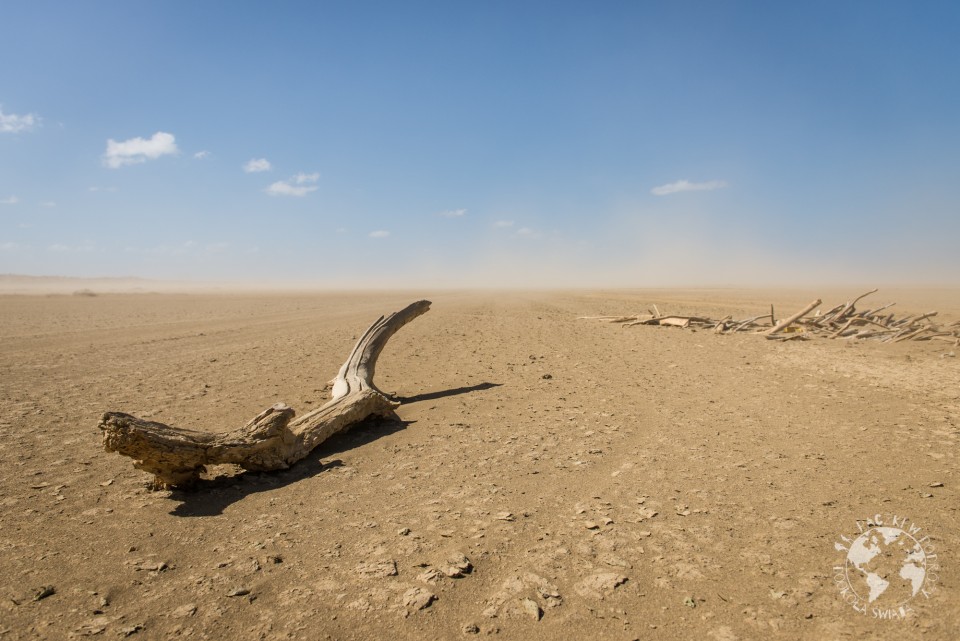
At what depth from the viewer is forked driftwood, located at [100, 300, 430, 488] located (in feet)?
13.1

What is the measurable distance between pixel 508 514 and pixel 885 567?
2330 millimetres

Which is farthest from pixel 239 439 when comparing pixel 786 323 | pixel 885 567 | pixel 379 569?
pixel 786 323

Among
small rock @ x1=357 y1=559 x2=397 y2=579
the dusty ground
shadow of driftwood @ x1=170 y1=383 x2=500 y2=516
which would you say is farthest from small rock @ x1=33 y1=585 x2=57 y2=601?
small rock @ x1=357 y1=559 x2=397 y2=579

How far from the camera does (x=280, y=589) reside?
301cm

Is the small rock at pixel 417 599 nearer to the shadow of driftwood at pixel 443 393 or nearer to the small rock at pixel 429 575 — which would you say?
the small rock at pixel 429 575

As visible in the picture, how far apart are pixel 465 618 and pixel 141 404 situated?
696 centimetres

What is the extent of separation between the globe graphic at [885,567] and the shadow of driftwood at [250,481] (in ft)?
13.7

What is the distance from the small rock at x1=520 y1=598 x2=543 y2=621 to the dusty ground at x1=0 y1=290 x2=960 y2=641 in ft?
0.05

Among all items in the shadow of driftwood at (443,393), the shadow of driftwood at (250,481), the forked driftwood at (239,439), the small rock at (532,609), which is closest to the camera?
the small rock at (532,609)

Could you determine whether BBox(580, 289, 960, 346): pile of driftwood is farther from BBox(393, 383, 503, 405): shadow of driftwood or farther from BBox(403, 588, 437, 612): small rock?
BBox(403, 588, 437, 612): small rock

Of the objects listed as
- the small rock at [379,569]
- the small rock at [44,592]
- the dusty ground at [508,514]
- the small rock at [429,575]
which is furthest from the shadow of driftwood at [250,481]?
the small rock at [429,575]

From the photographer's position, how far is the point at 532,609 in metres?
2.75

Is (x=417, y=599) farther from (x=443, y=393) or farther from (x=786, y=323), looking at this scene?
(x=786, y=323)

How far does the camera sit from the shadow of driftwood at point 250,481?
4180mm
